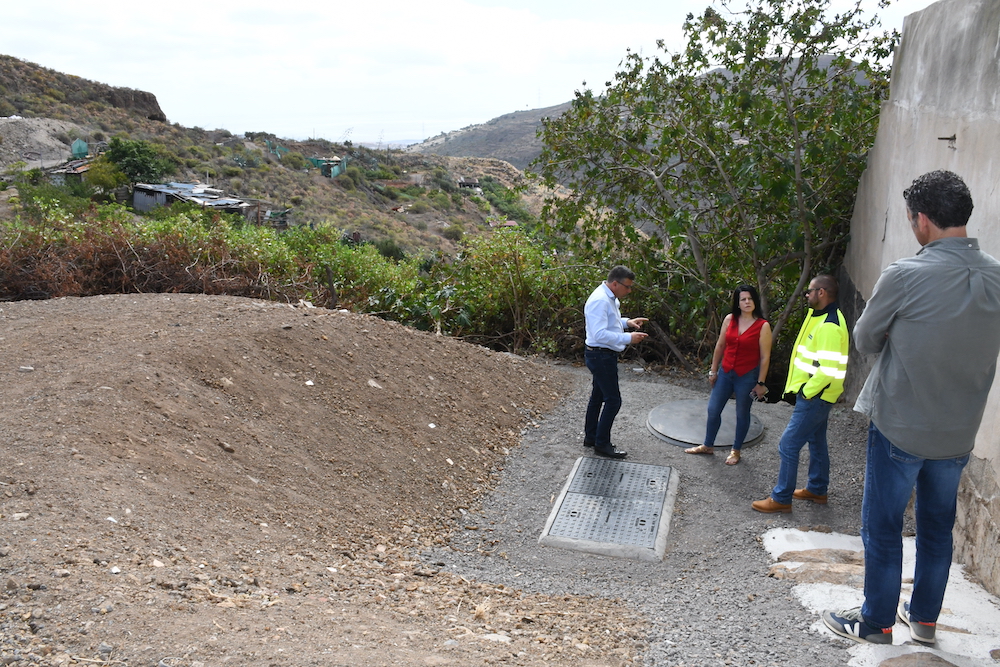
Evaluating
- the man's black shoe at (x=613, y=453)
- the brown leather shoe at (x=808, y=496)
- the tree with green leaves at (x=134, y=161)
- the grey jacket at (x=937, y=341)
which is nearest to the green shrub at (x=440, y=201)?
the tree with green leaves at (x=134, y=161)

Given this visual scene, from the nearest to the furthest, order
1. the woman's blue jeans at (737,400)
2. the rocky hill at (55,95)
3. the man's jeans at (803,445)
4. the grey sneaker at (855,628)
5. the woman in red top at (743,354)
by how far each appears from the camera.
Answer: the grey sneaker at (855,628), the man's jeans at (803,445), the woman in red top at (743,354), the woman's blue jeans at (737,400), the rocky hill at (55,95)

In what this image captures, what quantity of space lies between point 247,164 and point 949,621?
174ft

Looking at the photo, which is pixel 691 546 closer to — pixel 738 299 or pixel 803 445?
pixel 803 445

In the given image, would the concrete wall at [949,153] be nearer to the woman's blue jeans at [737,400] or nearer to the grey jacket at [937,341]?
the grey jacket at [937,341]

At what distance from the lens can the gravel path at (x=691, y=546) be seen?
2953mm

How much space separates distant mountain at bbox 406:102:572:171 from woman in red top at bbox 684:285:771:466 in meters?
73.2

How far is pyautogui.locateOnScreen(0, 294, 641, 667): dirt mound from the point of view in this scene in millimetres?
2502

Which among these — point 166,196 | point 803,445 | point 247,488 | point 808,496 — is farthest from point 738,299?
point 166,196

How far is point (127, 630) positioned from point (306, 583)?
0.91m

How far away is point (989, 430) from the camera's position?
11.7 feet

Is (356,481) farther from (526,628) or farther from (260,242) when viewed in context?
(260,242)

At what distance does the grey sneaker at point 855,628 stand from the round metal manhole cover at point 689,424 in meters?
2.95

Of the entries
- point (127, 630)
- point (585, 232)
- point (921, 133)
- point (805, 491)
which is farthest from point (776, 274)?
point (127, 630)

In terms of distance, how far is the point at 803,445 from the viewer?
15.1 ft
